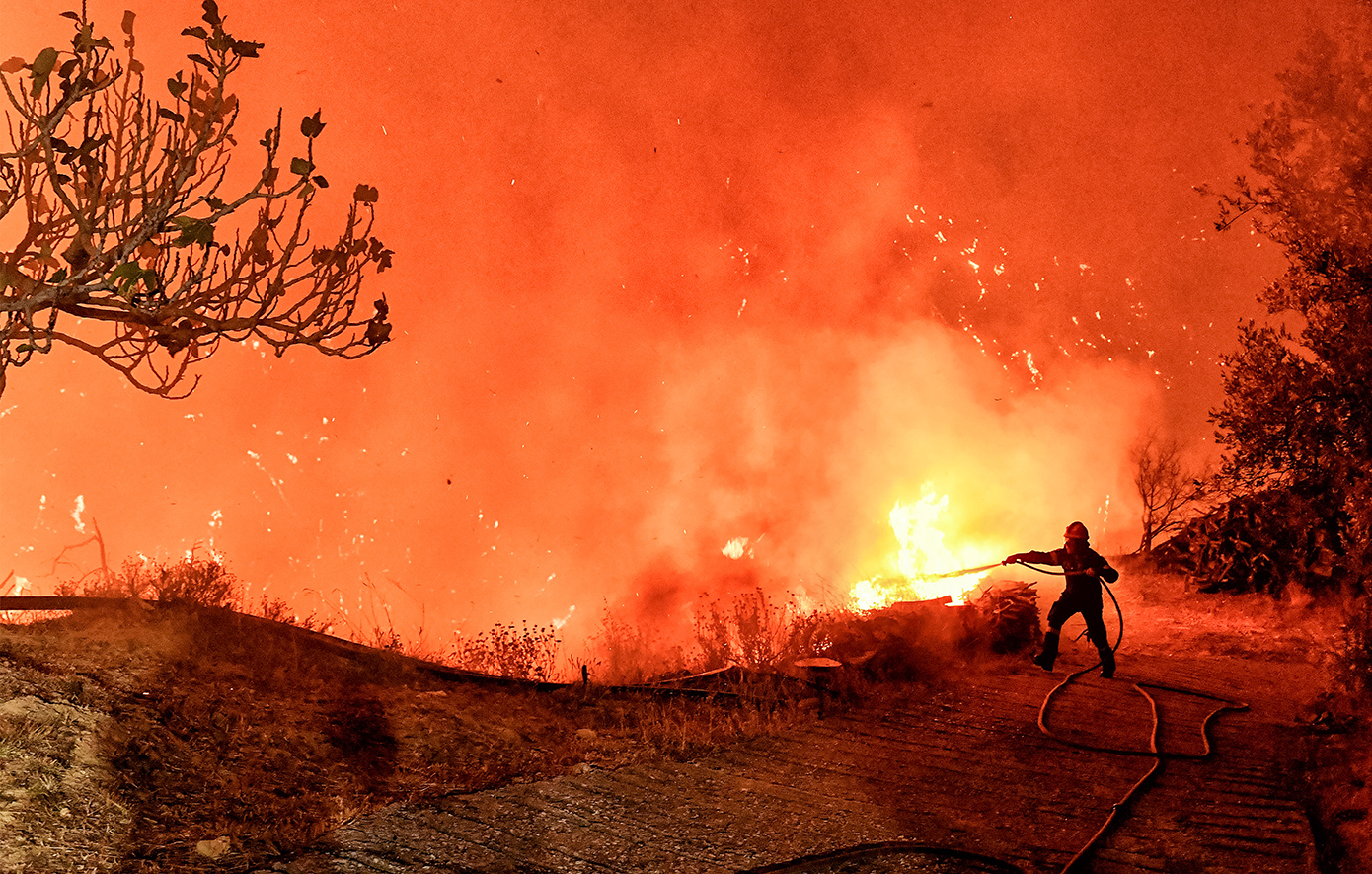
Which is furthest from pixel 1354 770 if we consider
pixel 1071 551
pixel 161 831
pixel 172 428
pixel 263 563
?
pixel 172 428

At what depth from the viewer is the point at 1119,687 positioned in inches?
415

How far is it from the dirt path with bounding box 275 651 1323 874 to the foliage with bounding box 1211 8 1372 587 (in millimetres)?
3402

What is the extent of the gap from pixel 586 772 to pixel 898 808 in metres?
2.44

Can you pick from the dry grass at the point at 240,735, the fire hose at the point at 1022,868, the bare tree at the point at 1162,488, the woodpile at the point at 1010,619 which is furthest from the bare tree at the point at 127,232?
the bare tree at the point at 1162,488

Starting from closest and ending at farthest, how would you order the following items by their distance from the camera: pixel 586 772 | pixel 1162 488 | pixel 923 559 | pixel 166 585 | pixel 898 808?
1. pixel 898 808
2. pixel 586 772
3. pixel 166 585
4. pixel 923 559
5. pixel 1162 488

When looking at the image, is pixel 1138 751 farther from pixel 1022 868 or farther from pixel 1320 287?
pixel 1320 287

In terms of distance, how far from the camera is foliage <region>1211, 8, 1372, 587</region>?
10773mm

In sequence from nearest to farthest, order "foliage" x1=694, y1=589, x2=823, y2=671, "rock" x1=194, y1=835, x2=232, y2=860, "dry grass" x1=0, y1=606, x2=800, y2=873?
"rock" x1=194, y1=835, x2=232, y2=860 → "dry grass" x1=0, y1=606, x2=800, y2=873 → "foliage" x1=694, y1=589, x2=823, y2=671

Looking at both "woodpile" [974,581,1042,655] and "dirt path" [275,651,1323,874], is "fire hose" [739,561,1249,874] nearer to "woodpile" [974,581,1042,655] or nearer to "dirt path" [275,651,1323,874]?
"dirt path" [275,651,1323,874]

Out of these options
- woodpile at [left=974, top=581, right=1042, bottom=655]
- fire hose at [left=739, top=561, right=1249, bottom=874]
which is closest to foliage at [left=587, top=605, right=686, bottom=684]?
woodpile at [left=974, top=581, right=1042, bottom=655]

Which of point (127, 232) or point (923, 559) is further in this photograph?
point (923, 559)

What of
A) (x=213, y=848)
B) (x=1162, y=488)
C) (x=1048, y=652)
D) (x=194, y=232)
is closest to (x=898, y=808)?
(x=213, y=848)

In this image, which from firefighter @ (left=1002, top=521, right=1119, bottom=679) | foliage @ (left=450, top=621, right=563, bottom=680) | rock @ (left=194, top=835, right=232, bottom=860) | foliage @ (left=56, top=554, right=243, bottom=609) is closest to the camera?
rock @ (left=194, top=835, right=232, bottom=860)

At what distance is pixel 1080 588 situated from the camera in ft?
35.1
